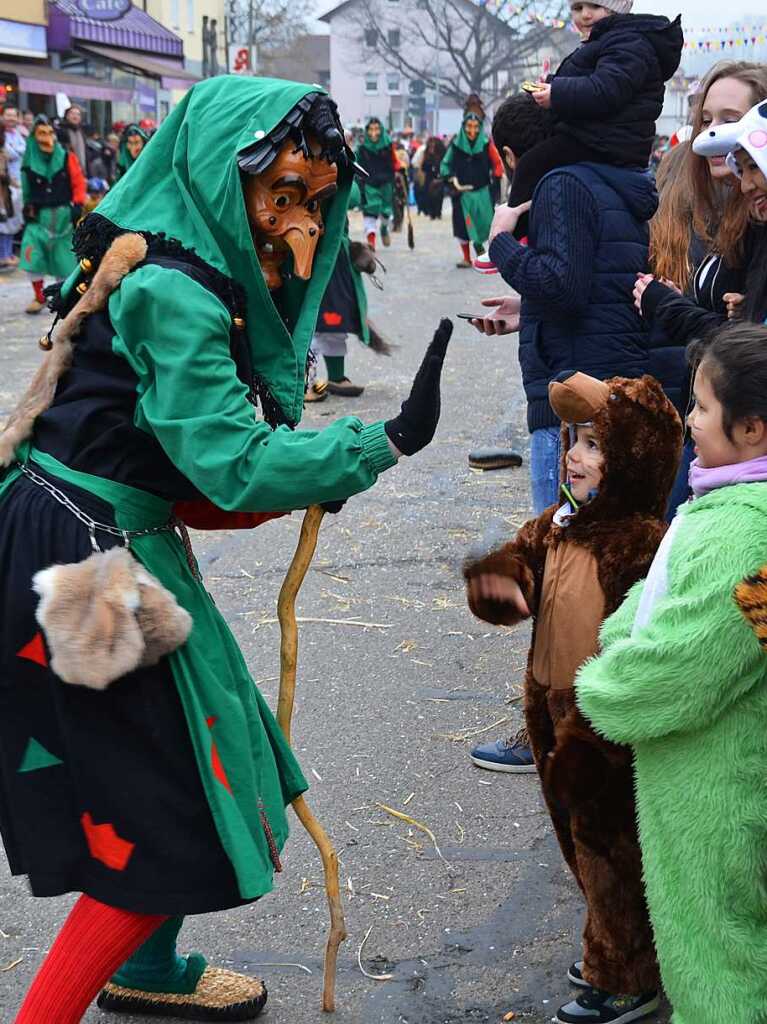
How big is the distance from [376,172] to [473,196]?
2.56m

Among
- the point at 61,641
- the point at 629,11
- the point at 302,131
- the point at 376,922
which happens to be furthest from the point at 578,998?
the point at 629,11

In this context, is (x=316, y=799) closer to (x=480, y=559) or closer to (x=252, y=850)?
(x=480, y=559)

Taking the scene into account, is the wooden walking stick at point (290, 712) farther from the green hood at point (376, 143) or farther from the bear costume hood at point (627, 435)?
the green hood at point (376, 143)

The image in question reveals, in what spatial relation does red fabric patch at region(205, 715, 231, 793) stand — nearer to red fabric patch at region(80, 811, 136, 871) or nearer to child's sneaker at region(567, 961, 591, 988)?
red fabric patch at region(80, 811, 136, 871)

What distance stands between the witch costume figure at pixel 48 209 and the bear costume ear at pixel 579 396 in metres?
10.9

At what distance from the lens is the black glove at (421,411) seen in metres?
2.39

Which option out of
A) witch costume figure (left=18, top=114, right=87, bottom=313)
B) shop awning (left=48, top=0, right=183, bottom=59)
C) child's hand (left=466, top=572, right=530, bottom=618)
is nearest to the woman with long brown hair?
child's hand (left=466, top=572, right=530, bottom=618)

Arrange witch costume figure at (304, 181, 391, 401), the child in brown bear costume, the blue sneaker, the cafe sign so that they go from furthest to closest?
the cafe sign → witch costume figure at (304, 181, 391, 401) → the blue sneaker → the child in brown bear costume

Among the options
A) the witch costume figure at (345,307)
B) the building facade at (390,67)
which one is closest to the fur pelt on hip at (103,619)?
the witch costume figure at (345,307)

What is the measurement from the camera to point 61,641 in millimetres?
2309

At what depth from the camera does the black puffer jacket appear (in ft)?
13.6

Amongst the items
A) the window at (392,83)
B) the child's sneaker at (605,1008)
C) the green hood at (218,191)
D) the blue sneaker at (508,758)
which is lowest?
the blue sneaker at (508,758)

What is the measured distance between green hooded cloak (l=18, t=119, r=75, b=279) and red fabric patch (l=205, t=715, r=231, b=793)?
11362mm

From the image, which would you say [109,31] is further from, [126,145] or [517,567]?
[517,567]
